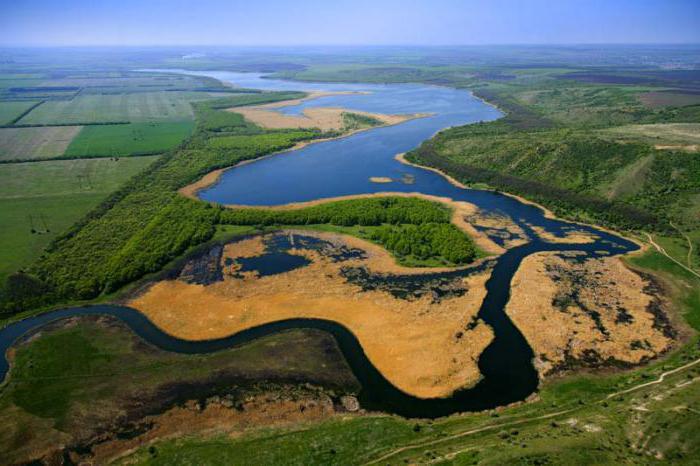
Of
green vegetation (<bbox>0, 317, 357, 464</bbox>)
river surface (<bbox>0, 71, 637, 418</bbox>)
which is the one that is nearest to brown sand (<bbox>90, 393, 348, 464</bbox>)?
green vegetation (<bbox>0, 317, 357, 464</bbox>)

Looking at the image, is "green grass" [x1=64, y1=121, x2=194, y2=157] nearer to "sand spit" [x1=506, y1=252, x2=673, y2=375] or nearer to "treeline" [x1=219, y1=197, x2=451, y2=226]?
"treeline" [x1=219, y1=197, x2=451, y2=226]

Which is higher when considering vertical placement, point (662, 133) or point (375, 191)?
point (662, 133)

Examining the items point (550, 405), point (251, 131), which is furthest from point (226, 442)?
point (251, 131)

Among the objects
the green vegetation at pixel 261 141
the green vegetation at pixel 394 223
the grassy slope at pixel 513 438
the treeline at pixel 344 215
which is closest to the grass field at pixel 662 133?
the green vegetation at pixel 394 223

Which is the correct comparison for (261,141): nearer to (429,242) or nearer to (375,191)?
(375,191)

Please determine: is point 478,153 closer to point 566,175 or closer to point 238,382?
point 566,175

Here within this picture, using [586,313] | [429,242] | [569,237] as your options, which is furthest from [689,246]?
[429,242]

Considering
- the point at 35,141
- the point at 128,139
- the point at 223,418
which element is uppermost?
the point at 128,139
